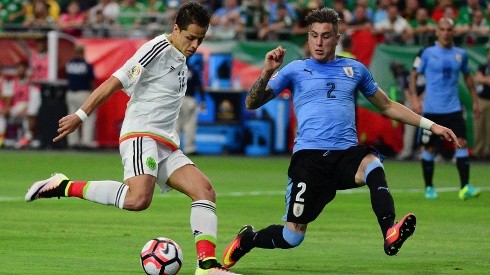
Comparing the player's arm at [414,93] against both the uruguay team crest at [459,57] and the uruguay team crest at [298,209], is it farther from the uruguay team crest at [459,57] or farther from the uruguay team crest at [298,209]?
the uruguay team crest at [298,209]

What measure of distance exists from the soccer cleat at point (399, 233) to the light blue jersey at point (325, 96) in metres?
1.10

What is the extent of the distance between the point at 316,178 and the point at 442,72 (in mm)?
8962

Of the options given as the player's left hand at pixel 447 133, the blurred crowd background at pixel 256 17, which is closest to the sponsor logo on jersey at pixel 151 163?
the player's left hand at pixel 447 133

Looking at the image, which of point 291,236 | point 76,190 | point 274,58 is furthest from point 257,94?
point 76,190

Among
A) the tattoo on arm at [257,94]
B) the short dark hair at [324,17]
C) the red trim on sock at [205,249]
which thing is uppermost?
the short dark hair at [324,17]

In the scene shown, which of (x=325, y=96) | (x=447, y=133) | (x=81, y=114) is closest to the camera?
(x=81, y=114)

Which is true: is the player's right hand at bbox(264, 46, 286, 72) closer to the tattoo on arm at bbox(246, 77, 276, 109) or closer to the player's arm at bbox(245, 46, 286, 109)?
the player's arm at bbox(245, 46, 286, 109)

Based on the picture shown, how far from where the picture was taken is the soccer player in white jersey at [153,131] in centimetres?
1062

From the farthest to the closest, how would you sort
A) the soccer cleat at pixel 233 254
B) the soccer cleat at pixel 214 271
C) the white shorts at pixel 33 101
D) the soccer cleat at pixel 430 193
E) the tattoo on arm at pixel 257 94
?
the white shorts at pixel 33 101 < the soccer cleat at pixel 430 193 < the soccer cleat at pixel 233 254 < the tattoo on arm at pixel 257 94 < the soccer cleat at pixel 214 271

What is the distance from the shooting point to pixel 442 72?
19.5 meters

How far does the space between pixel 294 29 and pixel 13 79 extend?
7183 millimetres

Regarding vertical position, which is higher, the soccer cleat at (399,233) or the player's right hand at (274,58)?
the player's right hand at (274,58)

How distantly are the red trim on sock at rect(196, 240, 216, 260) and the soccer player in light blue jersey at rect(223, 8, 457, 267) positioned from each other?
868 millimetres

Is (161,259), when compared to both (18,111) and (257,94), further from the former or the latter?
(18,111)
